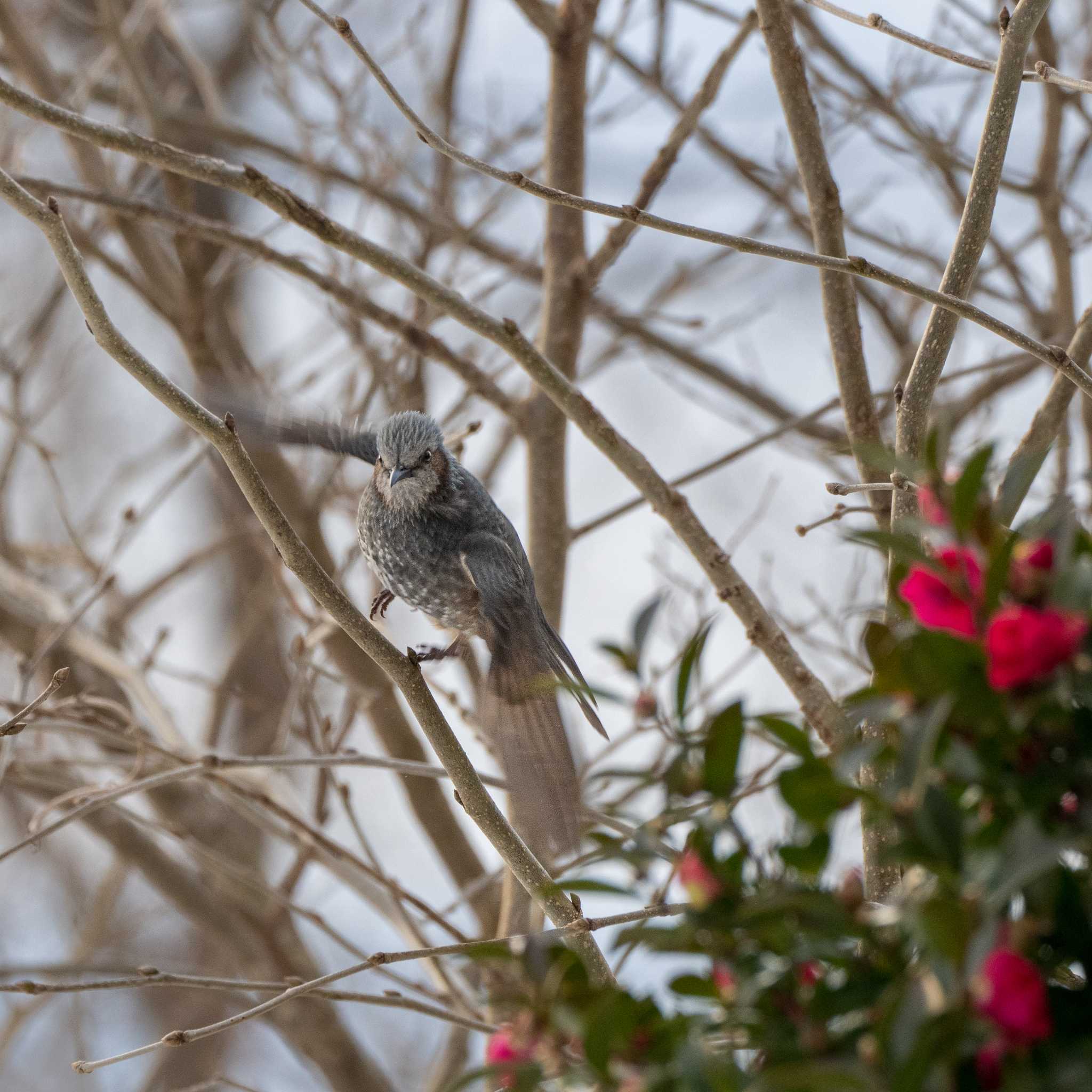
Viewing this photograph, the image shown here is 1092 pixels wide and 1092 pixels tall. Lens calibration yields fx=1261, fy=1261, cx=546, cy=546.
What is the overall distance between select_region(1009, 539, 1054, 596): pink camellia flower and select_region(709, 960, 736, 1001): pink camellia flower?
0.31 m

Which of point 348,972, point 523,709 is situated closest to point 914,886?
point 348,972

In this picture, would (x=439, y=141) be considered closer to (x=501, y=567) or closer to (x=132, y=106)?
(x=501, y=567)

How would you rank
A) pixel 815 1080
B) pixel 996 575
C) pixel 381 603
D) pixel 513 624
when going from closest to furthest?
1. pixel 815 1080
2. pixel 996 575
3. pixel 513 624
4. pixel 381 603

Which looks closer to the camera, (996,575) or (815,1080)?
(815,1080)

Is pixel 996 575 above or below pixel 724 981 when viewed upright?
above

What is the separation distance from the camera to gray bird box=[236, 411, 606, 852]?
2.03m

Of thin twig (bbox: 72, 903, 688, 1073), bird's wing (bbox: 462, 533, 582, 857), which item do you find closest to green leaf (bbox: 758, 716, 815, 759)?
thin twig (bbox: 72, 903, 688, 1073)

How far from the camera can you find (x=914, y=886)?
92 cm

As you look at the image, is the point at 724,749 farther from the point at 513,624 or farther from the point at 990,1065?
the point at 513,624

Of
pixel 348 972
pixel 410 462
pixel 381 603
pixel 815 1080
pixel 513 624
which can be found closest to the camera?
pixel 815 1080

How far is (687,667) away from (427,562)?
153cm

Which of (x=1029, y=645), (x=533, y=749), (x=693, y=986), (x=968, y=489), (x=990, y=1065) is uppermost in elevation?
(x=533, y=749)

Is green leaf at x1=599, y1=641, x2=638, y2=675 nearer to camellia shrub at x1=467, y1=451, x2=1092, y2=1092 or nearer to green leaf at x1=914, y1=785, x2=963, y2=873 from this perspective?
camellia shrub at x1=467, y1=451, x2=1092, y2=1092

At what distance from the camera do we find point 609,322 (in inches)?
150
